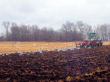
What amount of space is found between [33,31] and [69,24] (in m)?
27.0

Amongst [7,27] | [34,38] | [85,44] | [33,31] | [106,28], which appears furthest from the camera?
[106,28]

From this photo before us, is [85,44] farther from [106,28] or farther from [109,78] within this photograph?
[106,28]

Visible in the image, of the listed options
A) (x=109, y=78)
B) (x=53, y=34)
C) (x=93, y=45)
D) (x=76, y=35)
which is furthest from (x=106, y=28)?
(x=109, y=78)

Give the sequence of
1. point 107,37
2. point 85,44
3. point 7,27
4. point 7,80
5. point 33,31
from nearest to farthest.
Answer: point 7,80, point 85,44, point 33,31, point 7,27, point 107,37

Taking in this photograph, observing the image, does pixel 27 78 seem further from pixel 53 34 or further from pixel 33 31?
pixel 33 31

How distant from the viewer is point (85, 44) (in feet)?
68.2

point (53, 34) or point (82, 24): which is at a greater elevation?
point (82, 24)

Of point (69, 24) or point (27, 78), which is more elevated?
point (69, 24)

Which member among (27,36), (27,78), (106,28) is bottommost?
(27,78)

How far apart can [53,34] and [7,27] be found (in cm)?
2945

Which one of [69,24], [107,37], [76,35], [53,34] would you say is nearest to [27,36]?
[53,34]

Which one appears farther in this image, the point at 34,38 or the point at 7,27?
the point at 7,27

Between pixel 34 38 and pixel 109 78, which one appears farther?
pixel 34 38

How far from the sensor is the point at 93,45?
21.1m
